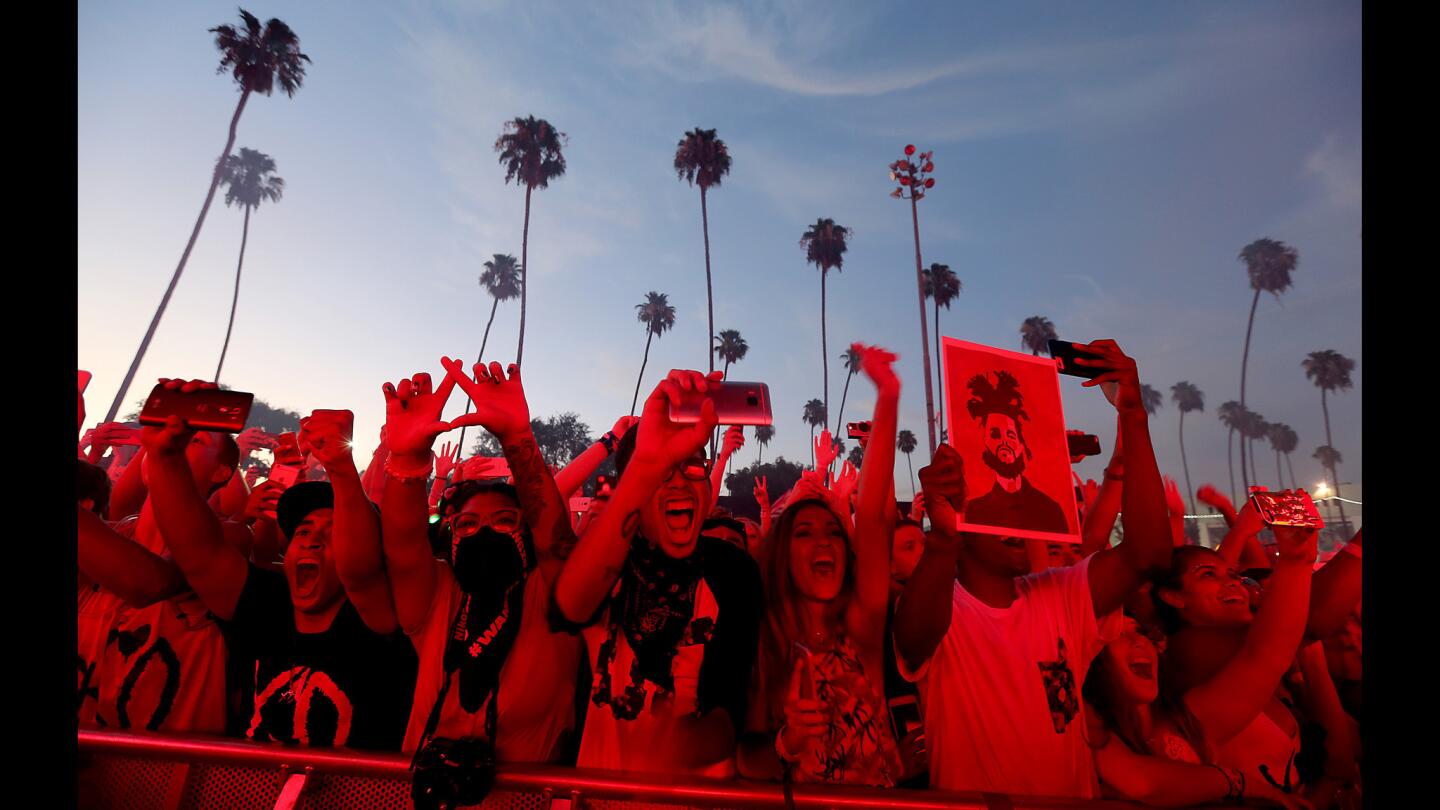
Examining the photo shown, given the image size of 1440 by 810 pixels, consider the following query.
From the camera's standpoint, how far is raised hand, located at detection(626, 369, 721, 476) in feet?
7.81

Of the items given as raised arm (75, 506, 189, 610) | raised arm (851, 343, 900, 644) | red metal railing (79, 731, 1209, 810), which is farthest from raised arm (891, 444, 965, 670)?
raised arm (75, 506, 189, 610)

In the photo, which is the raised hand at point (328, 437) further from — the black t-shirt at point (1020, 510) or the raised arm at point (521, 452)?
the black t-shirt at point (1020, 510)

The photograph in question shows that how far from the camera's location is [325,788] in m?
1.97

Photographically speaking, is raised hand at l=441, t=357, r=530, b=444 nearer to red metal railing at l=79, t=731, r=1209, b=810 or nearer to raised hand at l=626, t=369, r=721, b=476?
raised hand at l=626, t=369, r=721, b=476

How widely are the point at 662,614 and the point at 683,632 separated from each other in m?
0.11

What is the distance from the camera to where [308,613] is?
2588 millimetres

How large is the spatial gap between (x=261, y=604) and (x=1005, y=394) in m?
3.36

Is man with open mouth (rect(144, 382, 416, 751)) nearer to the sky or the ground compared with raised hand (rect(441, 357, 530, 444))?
nearer to the ground

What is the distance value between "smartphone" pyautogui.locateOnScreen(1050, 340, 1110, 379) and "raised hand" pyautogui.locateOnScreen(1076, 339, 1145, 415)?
0.05ft

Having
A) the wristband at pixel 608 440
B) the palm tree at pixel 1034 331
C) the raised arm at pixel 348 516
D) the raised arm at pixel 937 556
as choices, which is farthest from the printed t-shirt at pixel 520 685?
the palm tree at pixel 1034 331

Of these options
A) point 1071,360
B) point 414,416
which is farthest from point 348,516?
point 1071,360

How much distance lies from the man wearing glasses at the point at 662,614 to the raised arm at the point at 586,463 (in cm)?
144
